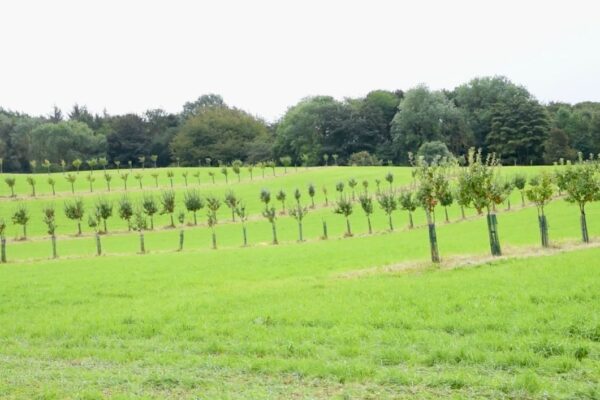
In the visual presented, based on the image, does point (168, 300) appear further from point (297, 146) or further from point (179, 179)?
point (297, 146)

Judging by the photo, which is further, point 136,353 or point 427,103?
point 427,103

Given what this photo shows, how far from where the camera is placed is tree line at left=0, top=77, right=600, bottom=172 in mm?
100375

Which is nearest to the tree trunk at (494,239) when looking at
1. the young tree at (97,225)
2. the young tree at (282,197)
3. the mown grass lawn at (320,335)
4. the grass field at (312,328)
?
the grass field at (312,328)

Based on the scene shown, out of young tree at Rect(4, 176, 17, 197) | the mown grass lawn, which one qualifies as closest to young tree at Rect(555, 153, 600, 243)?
the mown grass lawn

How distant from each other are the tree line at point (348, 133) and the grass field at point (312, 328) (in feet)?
251

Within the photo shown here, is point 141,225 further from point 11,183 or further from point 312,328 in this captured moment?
point 11,183

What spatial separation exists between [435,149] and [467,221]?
162ft

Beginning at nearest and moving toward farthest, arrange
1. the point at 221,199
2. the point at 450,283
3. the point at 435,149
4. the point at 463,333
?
the point at 463,333 → the point at 450,283 → the point at 221,199 → the point at 435,149

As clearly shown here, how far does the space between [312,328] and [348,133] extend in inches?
4062

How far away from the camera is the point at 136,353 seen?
1183 cm

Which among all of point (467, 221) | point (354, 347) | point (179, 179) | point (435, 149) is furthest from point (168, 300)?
point (435, 149)

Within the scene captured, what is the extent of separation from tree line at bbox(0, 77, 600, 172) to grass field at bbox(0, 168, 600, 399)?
76.5 meters

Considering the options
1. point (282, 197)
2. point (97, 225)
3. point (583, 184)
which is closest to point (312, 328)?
point (583, 184)

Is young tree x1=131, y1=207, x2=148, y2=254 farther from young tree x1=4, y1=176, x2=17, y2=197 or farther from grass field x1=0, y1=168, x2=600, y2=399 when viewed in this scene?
young tree x1=4, y1=176, x2=17, y2=197
